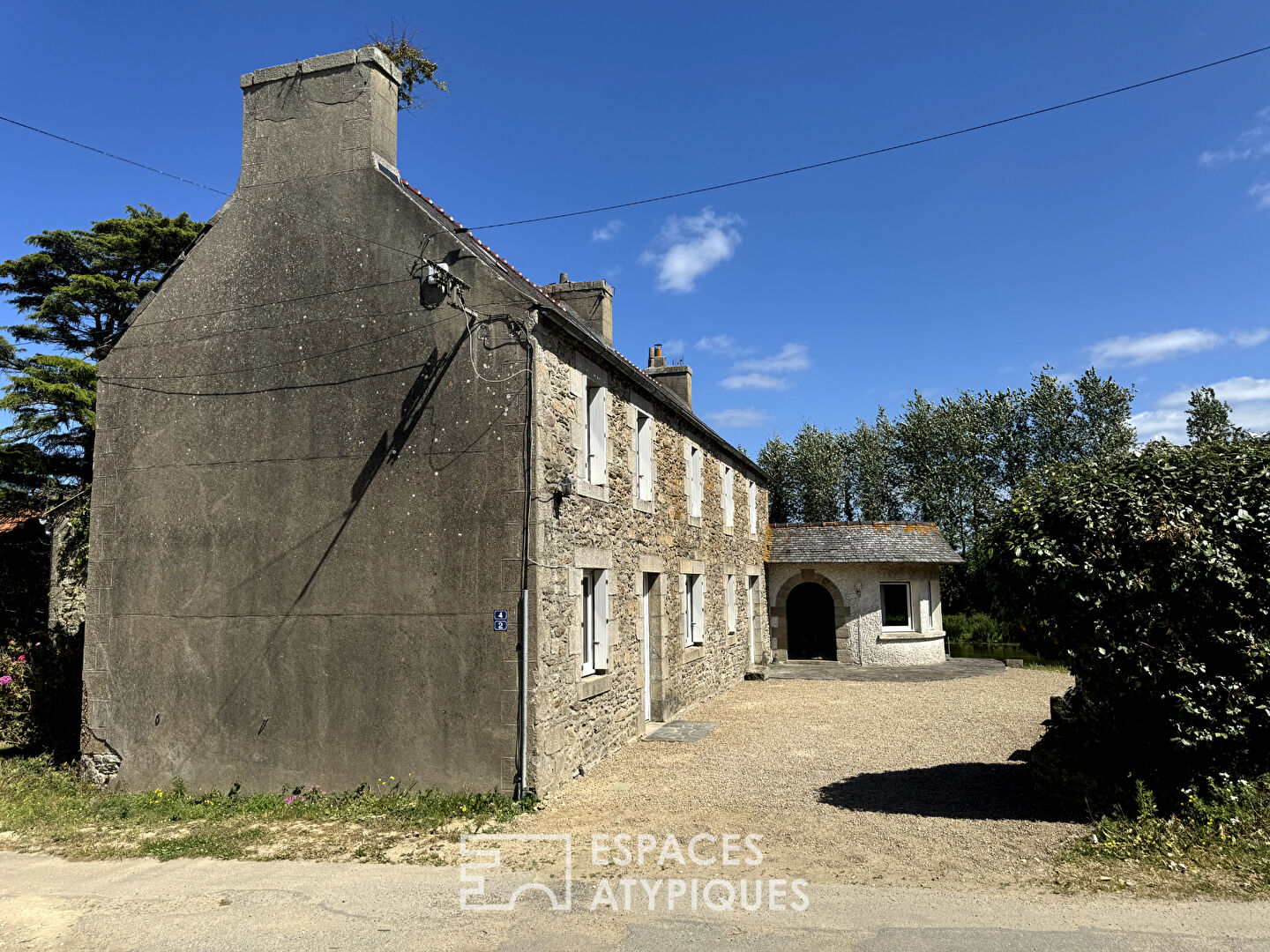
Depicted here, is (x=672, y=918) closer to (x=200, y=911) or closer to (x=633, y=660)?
(x=200, y=911)

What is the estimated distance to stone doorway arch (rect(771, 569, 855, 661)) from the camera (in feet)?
70.8

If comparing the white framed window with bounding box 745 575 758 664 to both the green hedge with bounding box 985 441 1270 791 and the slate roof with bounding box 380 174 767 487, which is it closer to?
the slate roof with bounding box 380 174 767 487

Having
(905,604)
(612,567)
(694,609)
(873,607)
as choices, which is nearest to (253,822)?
(612,567)

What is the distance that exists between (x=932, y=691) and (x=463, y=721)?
11.4 m

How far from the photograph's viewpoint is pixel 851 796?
8352 mm

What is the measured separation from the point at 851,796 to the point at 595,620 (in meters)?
3.58

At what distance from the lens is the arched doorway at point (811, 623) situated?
81.1 ft

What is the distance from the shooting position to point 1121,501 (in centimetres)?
695

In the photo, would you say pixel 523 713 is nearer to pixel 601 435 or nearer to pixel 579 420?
pixel 579 420

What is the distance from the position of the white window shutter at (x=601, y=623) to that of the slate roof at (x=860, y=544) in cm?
1201

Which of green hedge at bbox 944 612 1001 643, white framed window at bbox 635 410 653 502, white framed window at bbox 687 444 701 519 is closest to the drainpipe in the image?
white framed window at bbox 635 410 653 502

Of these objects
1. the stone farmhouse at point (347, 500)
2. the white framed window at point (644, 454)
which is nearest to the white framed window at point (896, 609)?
the white framed window at point (644, 454)

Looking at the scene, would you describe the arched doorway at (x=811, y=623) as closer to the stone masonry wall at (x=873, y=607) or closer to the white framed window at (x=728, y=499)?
the stone masonry wall at (x=873, y=607)
